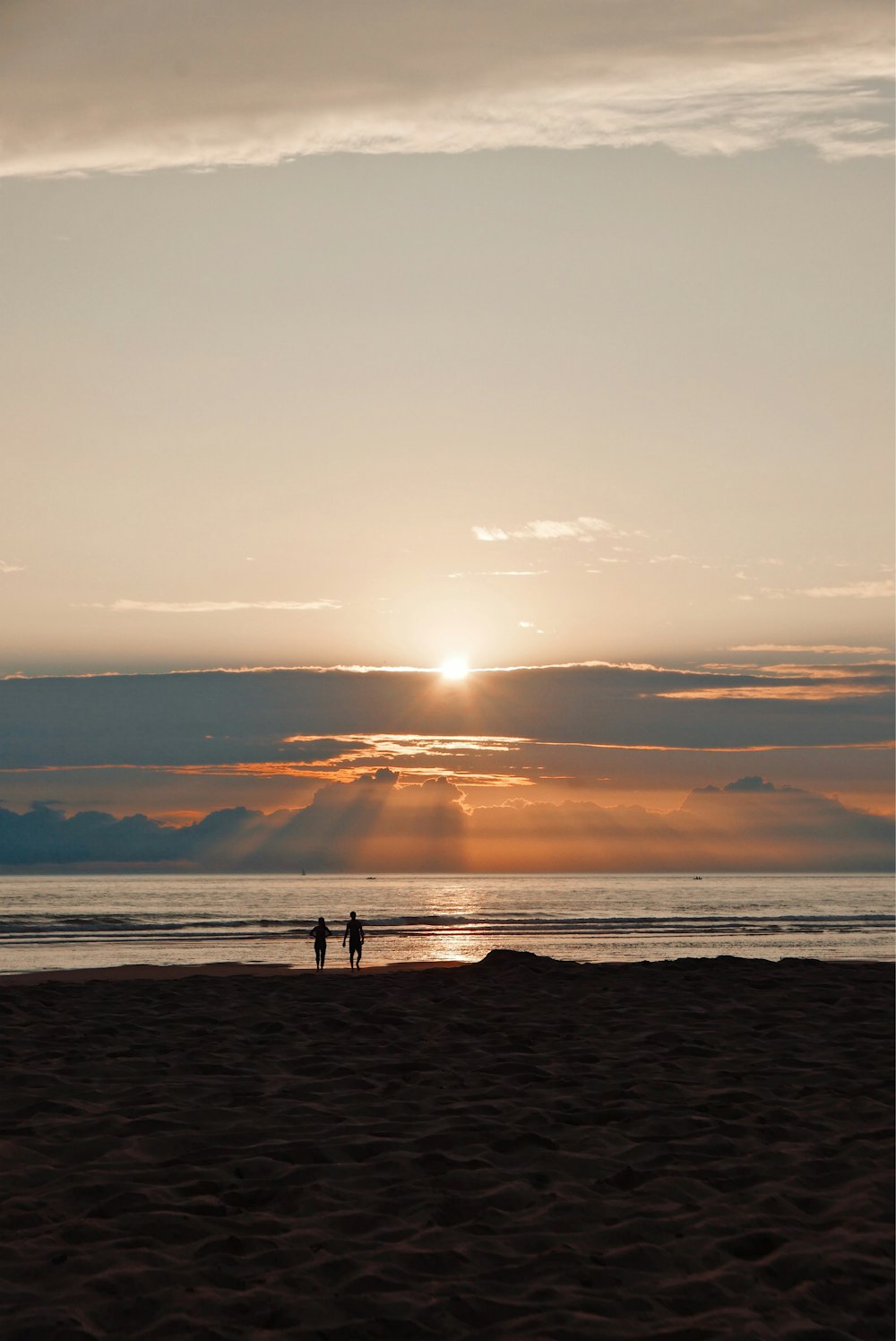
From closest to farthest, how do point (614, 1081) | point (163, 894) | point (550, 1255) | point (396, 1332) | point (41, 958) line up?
point (396, 1332) < point (550, 1255) < point (614, 1081) < point (41, 958) < point (163, 894)

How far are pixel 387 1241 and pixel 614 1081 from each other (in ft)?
15.4

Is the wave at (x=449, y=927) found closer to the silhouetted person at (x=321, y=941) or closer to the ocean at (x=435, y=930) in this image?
the ocean at (x=435, y=930)

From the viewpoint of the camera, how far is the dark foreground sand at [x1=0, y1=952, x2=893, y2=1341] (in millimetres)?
5734

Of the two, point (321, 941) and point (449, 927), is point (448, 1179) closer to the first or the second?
point (321, 941)

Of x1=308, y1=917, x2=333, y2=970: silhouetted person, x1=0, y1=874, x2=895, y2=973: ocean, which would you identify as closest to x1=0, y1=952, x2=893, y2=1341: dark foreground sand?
x1=308, y1=917, x2=333, y2=970: silhouetted person

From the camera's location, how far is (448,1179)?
7684 mm

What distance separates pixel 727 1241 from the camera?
6.60 m

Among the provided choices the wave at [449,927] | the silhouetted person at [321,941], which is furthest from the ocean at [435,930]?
the silhouetted person at [321,941]

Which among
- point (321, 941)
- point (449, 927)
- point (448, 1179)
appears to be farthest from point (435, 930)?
point (448, 1179)

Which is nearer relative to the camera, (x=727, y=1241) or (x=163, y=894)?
(x=727, y=1241)

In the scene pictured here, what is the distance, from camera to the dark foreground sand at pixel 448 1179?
5734mm

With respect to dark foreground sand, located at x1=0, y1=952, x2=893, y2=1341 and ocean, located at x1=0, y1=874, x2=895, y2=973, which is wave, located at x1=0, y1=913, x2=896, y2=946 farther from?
dark foreground sand, located at x1=0, y1=952, x2=893, y2=1341

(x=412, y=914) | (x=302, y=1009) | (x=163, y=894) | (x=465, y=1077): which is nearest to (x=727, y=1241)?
(x=465, y=1077)

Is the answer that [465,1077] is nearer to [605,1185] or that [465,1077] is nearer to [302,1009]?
[605,1185]
